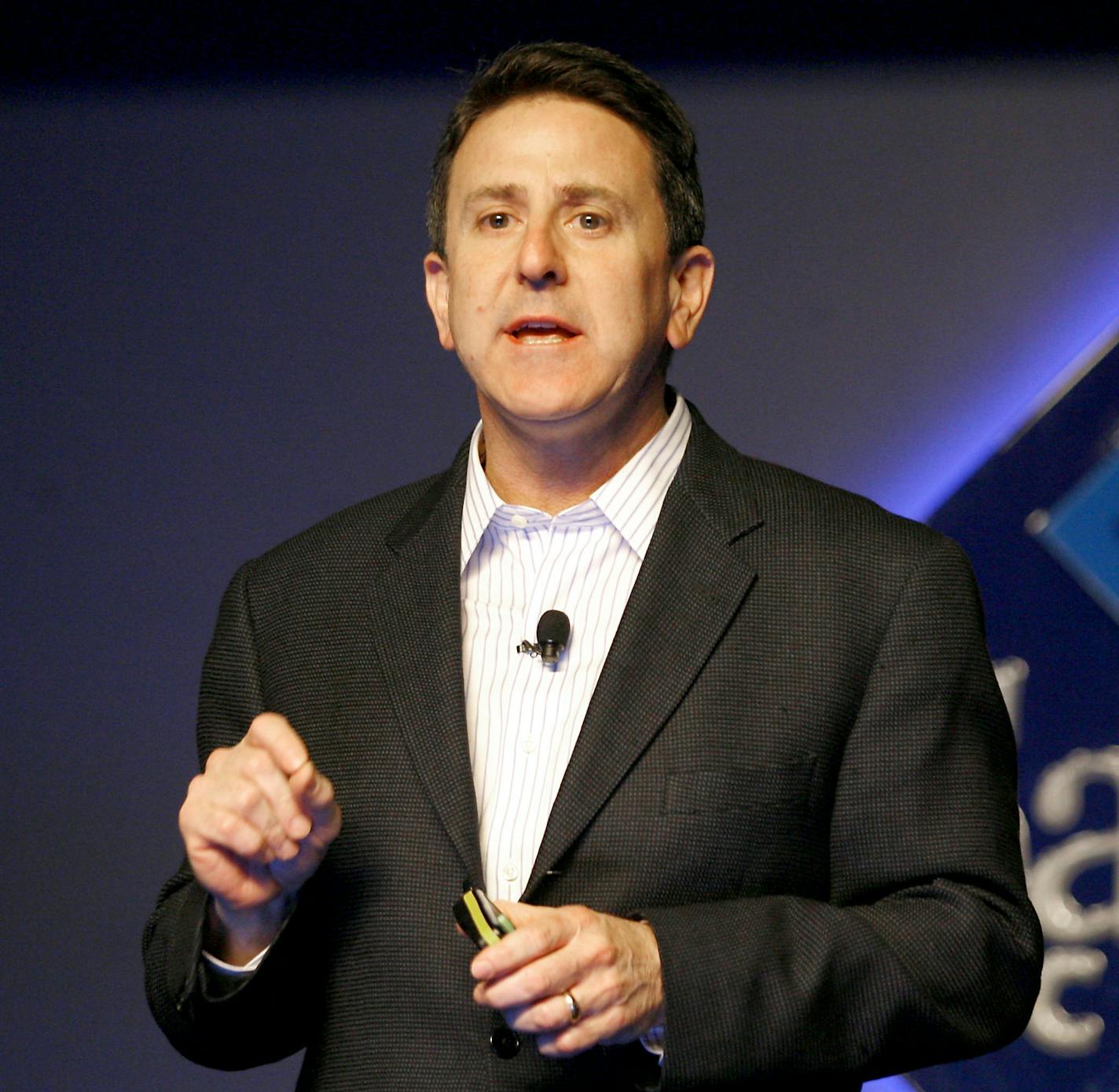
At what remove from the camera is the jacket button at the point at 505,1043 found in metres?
1.79

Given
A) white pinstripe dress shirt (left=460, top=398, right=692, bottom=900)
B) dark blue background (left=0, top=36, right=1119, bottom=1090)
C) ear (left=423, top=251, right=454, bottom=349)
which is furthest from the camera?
dark blue background (left=0, top=36, right=1119, bottom=1090)

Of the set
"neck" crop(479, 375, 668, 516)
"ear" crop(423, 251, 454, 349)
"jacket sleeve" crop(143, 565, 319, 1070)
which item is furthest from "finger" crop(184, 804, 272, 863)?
"ear" crop(423, 251, 454, 349)

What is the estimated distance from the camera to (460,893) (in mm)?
1862

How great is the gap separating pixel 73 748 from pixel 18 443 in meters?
0.67

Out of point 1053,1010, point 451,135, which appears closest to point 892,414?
point 1053,1010

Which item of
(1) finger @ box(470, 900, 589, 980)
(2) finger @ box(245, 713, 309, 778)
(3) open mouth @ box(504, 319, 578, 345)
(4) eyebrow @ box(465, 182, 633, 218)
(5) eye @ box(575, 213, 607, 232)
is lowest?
(1) finger @ box(470, 900, 589, 980)

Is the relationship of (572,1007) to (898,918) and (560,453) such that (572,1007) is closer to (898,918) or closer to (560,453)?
(898,918)

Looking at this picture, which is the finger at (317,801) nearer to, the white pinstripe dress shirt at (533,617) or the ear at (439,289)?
the white pinstripe dress shirt at (533,617)

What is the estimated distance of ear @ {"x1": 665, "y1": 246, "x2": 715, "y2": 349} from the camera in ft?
7.37

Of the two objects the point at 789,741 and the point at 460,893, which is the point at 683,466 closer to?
the point at 789,741

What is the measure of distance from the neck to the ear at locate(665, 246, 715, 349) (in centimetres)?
9

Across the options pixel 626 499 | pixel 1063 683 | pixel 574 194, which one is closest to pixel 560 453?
pixel 626 499

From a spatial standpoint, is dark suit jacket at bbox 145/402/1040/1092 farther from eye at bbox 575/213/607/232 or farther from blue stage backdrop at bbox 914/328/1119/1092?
blue stage backdrop at bbox 914/328/1119/1092

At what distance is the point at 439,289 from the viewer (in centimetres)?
232
